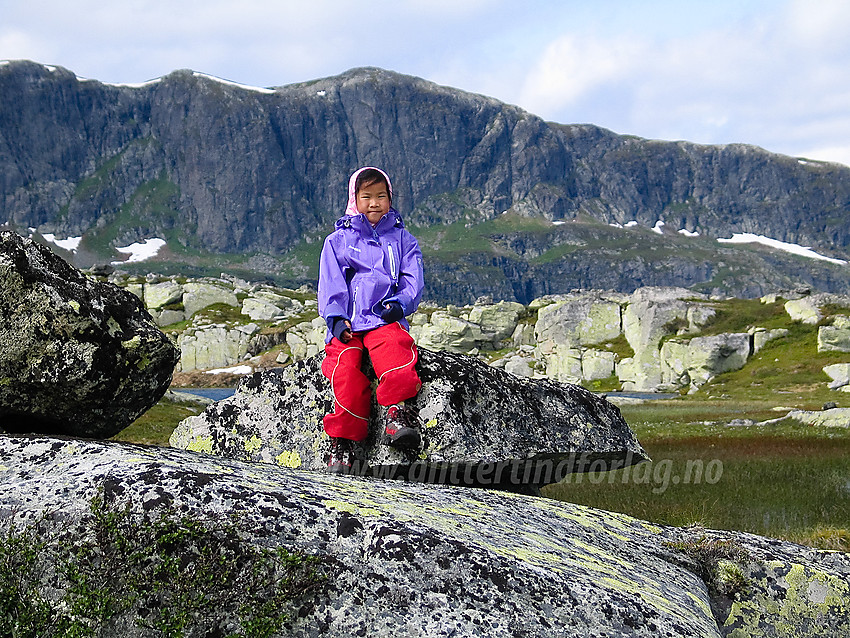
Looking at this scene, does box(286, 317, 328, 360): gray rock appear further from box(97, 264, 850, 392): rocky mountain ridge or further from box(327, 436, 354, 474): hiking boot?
box(327, 436, 354, 474): hiking boot

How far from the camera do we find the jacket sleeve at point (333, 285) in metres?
7.78

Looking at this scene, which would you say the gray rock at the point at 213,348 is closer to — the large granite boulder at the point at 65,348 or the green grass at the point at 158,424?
the green grass at the point at 158,424

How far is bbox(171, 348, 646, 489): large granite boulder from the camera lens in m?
7.68

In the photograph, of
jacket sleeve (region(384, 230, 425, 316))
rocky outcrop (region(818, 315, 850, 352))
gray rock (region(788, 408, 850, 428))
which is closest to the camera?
jacket sleeve (region(384, 230, 425, 316))

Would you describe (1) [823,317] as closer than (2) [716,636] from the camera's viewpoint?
No

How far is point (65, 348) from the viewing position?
579 centimetres

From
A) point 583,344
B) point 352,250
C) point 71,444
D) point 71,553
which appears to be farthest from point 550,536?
point 583,344

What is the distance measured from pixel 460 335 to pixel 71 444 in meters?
134

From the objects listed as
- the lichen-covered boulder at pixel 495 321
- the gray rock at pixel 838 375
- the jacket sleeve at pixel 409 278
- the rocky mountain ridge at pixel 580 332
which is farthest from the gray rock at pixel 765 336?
the jacket sleeve at pixel 409 278

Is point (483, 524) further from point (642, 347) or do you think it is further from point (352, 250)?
point (642, 347)

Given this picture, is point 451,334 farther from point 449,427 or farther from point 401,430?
point 401,430

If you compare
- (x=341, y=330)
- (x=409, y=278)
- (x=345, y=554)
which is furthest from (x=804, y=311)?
(x=345, y=554)

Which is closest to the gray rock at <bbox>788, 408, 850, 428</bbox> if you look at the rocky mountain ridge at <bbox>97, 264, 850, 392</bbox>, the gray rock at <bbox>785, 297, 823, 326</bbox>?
the rocky mountain ridge at <bbox>97, 264, 850, 392</bbox>

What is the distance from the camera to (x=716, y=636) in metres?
4.13
